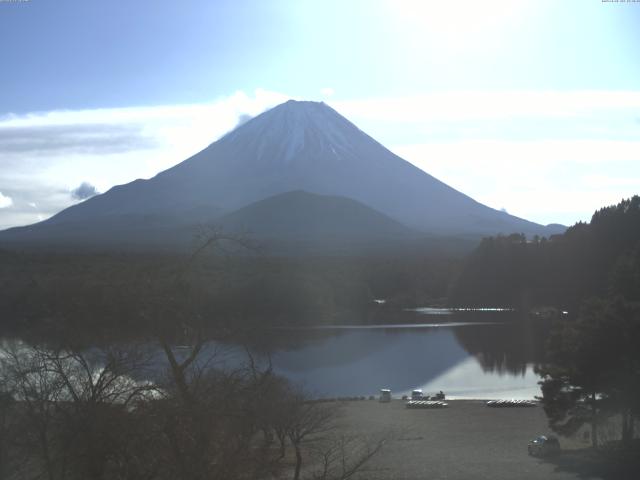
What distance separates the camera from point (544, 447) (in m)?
9.08

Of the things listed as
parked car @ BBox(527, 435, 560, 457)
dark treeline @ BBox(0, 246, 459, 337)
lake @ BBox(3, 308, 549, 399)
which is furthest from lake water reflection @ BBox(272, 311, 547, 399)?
parked car @ BBox(527, 435, 560, 457)

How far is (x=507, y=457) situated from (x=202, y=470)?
6.97 meters

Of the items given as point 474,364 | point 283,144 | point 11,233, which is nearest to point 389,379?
point 474,364

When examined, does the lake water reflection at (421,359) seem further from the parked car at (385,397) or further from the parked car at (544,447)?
the parked car at (544,447)

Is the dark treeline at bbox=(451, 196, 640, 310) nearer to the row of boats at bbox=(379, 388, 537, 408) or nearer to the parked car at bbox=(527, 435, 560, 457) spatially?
the row of boats at bbox=(379, 388, 537, 408)

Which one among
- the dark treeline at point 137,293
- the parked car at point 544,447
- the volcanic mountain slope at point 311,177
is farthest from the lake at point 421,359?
the volcanic mountain slope at point 311,177

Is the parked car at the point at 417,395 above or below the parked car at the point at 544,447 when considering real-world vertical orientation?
below

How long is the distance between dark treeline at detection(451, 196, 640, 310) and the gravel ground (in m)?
17.5

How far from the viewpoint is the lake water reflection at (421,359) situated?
1659cm

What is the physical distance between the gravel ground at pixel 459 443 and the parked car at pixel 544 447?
0.11m

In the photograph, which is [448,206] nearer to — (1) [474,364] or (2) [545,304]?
(2) [545,304]

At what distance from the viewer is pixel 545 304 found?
34094mm

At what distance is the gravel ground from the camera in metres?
8.02

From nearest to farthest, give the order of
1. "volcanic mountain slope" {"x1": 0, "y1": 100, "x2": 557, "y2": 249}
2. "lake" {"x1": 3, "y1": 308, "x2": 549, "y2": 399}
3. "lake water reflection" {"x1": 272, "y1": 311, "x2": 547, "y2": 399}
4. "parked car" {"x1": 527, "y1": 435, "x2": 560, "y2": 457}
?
"parked car" {"x1": 527, "y1": 435, "x2": 560, "y2": 457} < "lake" {"x1": 3, "y1": 308, "x2": 549, "y2": 399} < "lake water reflection" {"x1": 272, "y1": 311, "x2": 547, "y2": 399} < "volcanic mountain slope" {"x1": 0, "y1": 100, "x2": 557, "y2": 249}
